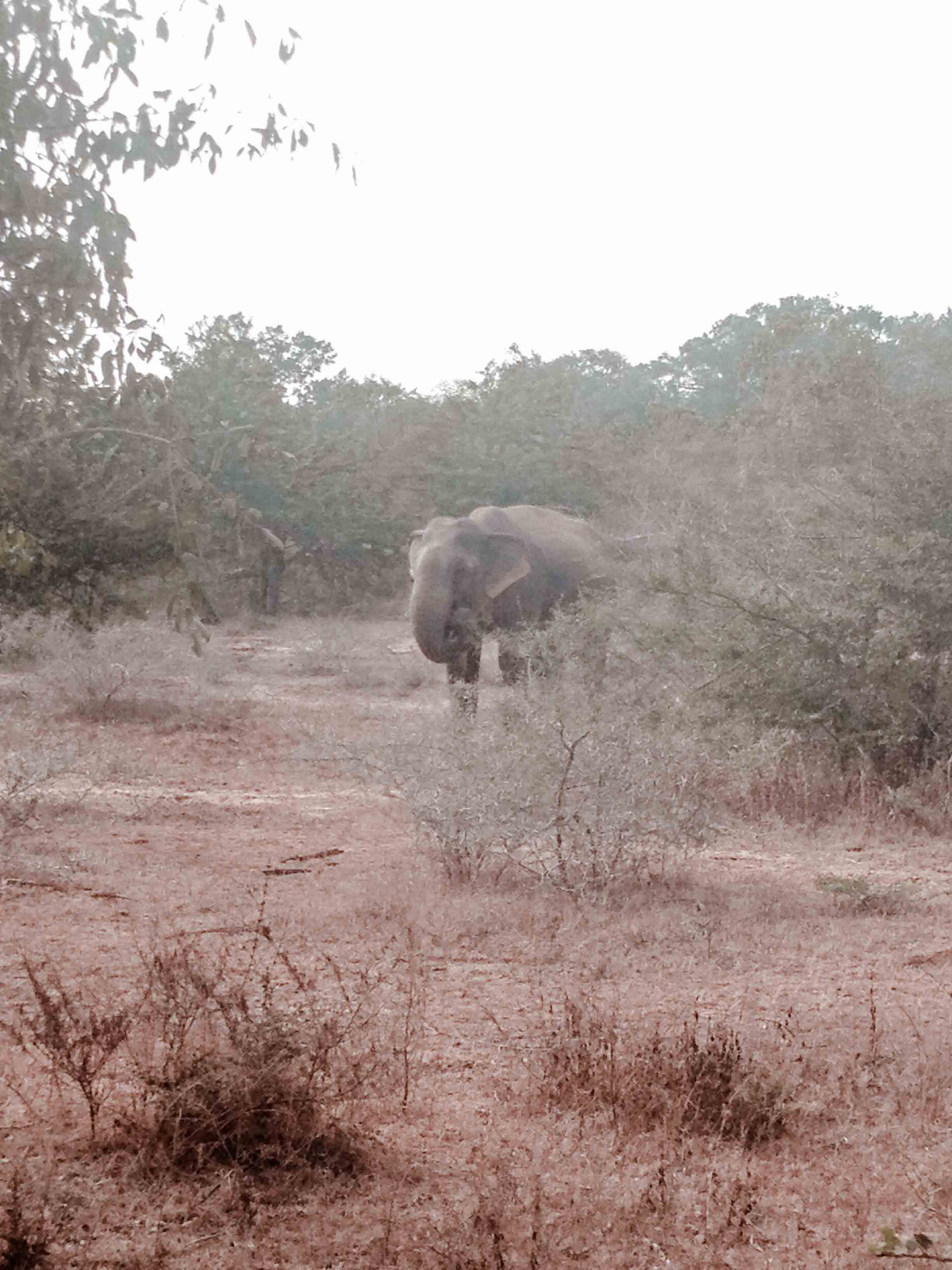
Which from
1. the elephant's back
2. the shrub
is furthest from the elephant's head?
the shrub

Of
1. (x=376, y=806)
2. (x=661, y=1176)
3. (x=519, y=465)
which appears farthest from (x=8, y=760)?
(x=519, y=465)

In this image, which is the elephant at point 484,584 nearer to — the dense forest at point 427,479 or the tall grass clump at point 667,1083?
the dense forest at point 427,479

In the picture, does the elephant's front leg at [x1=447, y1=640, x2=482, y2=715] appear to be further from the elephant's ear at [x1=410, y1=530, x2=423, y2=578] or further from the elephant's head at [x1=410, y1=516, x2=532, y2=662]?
the elephant's ear at [x1=410, y1=530, x2=423, y2=578]

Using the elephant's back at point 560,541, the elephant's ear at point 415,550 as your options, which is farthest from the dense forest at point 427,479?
the elephant's ear at point 415,550

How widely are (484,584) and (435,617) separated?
0.85 meters

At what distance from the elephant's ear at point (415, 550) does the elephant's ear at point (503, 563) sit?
78 cm

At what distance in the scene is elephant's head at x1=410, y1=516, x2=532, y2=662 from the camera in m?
14.3

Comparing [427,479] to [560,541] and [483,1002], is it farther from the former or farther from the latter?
[483,1002]

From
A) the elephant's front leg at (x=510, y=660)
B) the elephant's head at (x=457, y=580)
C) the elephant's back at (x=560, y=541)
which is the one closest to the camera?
the elephant's front leg at (x=510, y=660)

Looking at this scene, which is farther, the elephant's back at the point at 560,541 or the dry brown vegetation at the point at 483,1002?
the elephant's back at the point at 560,541

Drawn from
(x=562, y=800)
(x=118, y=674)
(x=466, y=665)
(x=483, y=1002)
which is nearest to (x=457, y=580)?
(x=466, y=665)

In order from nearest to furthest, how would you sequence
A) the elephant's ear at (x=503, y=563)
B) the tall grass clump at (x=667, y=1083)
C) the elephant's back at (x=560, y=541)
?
the tall grass clump at (x=667, y=1083), the elephant's ear at (x=503, y=563), the elephant's back at (x=560, y=541)

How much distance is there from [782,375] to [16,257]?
32.9 meters

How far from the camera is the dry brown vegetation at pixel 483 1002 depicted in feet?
11.1
